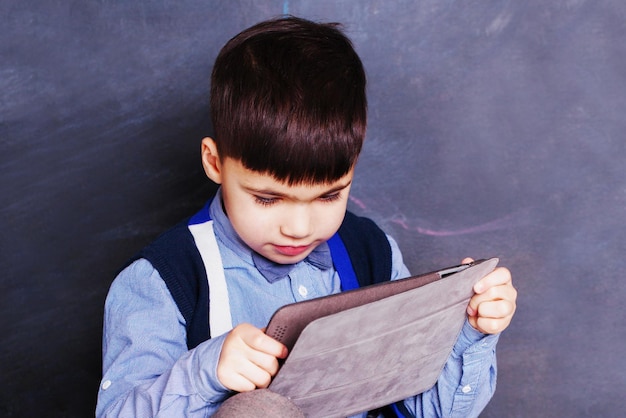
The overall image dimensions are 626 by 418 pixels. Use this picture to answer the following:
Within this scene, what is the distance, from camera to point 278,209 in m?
1.20

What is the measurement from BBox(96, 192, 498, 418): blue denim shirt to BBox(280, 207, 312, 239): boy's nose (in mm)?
151

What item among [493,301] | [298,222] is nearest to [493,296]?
[493,301]

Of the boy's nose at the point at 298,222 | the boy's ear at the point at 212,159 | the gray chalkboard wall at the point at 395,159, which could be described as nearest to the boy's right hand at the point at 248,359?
the boy's nose at the point at 298,222

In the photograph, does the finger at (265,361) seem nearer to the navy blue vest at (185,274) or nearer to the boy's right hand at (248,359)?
the boy's right hand at (248,359)

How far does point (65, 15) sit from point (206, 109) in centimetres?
30

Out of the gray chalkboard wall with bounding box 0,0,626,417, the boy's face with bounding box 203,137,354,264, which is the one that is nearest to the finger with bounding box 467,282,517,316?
the boy's face with bounding box 203,137,354,264

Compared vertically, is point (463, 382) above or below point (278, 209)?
below

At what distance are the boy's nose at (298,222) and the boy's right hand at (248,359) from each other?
7.6 inches

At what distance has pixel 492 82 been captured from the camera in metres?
1.74

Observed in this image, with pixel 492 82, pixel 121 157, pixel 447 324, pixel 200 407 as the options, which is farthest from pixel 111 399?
pixel 492 82

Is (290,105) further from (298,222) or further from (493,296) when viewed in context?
(493,296)

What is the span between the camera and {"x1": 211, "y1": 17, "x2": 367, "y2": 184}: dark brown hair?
1.17 m

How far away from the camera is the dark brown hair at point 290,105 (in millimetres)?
1165

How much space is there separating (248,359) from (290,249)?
25cm
